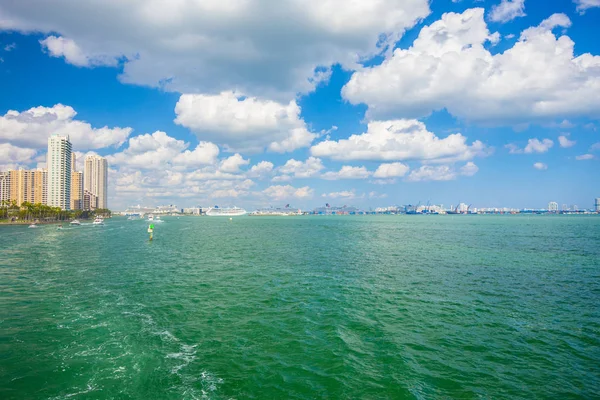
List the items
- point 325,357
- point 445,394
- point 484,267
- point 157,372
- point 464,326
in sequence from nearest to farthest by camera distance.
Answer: point 445,394 < point 157,372 < point 325,357 < point 464,326 < point 484,267

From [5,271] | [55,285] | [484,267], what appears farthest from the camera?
[484,267]

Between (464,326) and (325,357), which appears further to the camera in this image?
(464,326)

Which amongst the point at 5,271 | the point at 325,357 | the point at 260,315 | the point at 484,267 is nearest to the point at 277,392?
the point at 325,357

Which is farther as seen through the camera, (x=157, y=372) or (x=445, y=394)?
(x=157, y=372)

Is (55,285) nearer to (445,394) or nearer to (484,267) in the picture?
(445,394)

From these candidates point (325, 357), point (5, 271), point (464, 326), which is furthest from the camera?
point (5, 271)

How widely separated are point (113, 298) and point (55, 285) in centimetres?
965

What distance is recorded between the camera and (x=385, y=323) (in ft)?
72.9

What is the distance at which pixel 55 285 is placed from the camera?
32.9m

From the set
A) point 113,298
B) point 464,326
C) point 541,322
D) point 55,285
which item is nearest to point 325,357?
point 464,326

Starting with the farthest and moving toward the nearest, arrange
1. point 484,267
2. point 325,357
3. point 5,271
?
point 484,267 < point 5,271 < point 325,357

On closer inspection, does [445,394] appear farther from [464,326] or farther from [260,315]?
[260,315]

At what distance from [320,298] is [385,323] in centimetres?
760

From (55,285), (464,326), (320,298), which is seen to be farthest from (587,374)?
(55,285)
